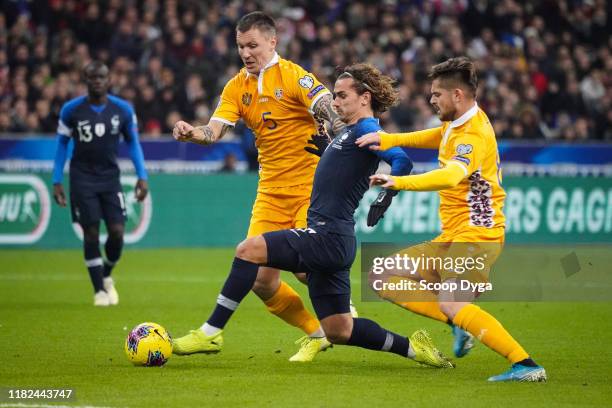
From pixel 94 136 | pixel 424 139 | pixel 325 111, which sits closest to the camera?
pixel 424 139

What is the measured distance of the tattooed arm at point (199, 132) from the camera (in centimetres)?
841

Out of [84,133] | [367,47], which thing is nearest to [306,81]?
[84,133]

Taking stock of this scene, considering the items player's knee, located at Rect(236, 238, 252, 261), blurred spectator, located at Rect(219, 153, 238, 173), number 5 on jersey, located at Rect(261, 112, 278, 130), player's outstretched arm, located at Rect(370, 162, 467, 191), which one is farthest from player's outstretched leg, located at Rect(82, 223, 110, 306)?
blurred spectator, located at Rect(219, 153, 238, 173)

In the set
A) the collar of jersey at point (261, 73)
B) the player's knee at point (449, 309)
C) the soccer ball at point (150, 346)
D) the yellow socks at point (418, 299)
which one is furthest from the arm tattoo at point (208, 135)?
the player's knee at point (449, 309)

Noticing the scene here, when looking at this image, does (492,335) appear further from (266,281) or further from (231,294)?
(266,281)

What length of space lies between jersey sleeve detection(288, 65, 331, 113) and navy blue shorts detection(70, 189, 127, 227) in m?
4.33

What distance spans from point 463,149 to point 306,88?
186cm

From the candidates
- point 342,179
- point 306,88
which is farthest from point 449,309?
point 306,88

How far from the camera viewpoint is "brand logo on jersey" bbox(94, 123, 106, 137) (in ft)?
41.9

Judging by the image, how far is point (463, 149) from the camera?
299 inches

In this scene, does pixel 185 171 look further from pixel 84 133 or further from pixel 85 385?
pixel 85 385

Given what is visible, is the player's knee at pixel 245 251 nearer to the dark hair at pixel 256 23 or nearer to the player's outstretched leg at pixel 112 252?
the dark hair at pixel 256 23

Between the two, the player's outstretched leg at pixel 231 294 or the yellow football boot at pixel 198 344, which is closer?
the player's outstretched leg at pixel 231 294

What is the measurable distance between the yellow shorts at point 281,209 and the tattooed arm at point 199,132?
2.03 feet
